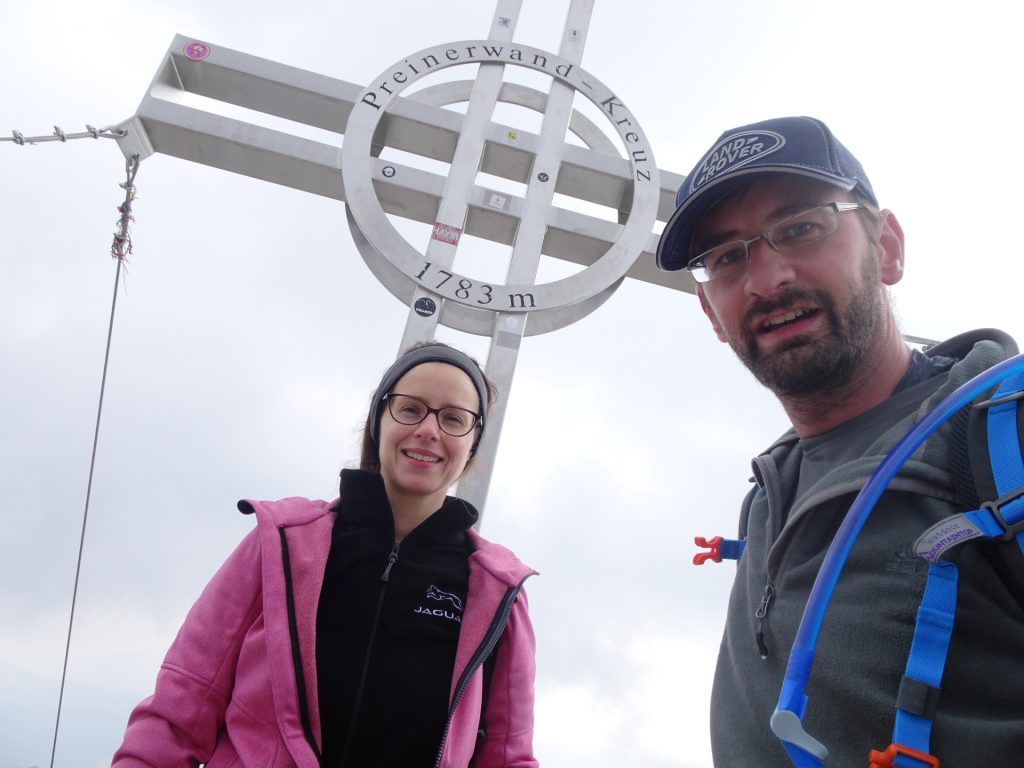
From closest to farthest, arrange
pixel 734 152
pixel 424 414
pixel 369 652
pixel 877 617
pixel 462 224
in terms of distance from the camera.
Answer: pixel 877 617 < pixel 734 152 < pixel 369 652 < pixel 424 414 < pixel 462 224

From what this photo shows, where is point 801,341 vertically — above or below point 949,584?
above

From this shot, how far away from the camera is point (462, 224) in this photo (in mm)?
2502

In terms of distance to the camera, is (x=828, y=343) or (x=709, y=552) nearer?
(x=828, y=343)

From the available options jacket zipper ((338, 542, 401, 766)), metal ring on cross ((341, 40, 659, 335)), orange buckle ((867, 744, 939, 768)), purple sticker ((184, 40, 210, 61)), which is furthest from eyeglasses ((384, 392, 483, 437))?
purple sticker ((184, 40, 210, 61))

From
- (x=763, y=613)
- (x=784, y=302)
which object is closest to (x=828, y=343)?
(x=784, y=302)

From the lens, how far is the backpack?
66 centimetres

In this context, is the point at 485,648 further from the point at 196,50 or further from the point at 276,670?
the point at 196,50

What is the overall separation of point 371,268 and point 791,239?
1791 millimetres

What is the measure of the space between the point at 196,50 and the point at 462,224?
1.31 meters

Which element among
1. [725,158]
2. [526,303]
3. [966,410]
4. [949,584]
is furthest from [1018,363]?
[526,303]

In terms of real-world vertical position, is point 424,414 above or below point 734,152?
below

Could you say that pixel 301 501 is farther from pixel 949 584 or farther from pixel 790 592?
pixel 949 584

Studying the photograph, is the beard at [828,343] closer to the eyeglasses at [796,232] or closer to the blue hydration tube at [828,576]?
the eyeglasses at [796,232]

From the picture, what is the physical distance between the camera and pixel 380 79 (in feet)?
8.79
